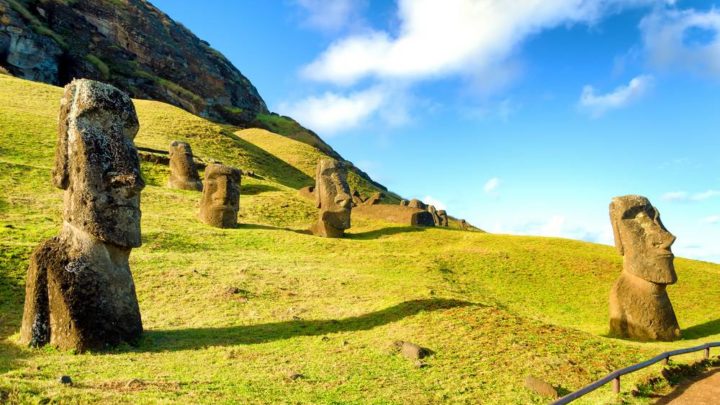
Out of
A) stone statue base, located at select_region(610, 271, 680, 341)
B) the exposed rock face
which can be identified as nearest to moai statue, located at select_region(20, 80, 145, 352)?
stone statue base, located at select_region(610, 271, 680, 341)

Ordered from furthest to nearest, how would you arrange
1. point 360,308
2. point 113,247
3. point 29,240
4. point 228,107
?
point 228,107, point 29,240, point 360,308, point 113,247

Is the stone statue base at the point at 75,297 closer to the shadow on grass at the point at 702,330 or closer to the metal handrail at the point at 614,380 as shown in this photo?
the metal handrail at the point at 614,380

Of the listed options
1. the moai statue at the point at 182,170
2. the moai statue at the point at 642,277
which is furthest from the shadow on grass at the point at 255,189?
the moai statue at the point at 642,277

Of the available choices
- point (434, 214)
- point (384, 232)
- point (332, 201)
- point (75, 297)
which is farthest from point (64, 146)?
point (434, 214)

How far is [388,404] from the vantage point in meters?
9.36

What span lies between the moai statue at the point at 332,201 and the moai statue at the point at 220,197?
4814mm

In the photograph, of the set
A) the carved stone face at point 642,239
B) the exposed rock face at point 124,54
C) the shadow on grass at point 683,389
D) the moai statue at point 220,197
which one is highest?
the exposed rock face at point 124,54

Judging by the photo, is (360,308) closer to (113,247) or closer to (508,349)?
(508,349)

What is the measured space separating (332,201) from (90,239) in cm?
2007

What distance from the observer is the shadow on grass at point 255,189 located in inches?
1644

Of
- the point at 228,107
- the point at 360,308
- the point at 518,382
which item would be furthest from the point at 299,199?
the point at 228,107

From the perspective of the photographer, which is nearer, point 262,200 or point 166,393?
point 166,393

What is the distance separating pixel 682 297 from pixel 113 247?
2331 cm

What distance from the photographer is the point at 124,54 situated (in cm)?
9750
